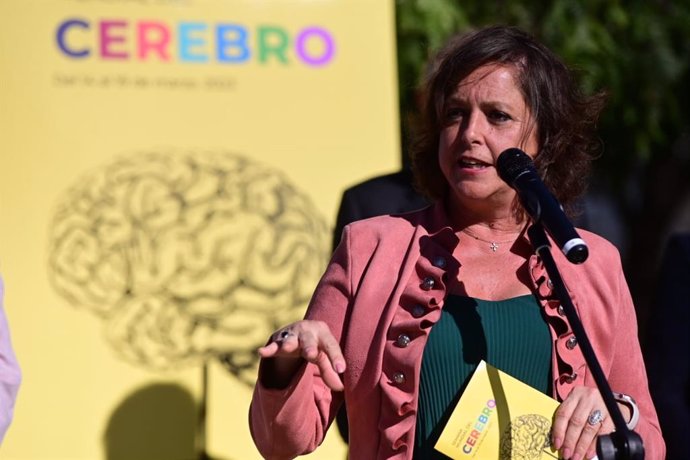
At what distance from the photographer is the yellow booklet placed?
2.28 metres

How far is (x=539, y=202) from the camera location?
7.17ft

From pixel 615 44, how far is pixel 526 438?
4204 millimetres

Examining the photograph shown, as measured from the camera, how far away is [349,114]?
3.87m

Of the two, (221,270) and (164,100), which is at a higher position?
(164,100)

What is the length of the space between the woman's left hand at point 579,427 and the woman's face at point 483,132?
48cm

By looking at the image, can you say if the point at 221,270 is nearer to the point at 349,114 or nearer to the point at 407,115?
the point at 349,114

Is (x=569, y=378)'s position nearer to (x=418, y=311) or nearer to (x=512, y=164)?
(x=418, y=311)

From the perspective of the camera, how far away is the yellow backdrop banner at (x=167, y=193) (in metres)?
3.46

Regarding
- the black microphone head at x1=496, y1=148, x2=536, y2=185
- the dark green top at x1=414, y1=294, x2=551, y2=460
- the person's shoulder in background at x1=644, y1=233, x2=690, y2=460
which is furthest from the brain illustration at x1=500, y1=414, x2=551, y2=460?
the person's shoulder in background at x1=644, y1=233, x2=690, y2=460

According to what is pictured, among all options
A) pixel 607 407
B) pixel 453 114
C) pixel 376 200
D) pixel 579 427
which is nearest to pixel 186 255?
pixel 376 200

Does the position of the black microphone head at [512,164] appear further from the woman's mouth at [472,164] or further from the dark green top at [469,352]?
the dark green top at [469,352]

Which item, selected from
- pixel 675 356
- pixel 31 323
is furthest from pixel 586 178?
pixel 31 323

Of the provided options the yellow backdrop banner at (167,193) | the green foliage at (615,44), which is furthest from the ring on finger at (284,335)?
the green foliage at (615,44)

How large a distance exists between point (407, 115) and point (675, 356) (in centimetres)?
137
